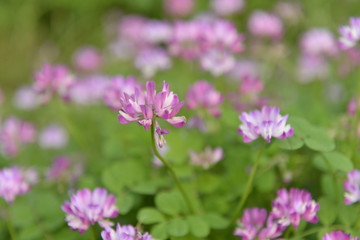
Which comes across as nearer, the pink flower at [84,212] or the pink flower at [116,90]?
the pink flower at [84,212]

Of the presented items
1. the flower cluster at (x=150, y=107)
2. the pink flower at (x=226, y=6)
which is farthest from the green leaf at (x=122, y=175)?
the pink flower at (x=226, y=6)

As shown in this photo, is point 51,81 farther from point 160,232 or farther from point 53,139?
point 53,139

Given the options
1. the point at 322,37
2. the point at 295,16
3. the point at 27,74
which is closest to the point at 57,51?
the point at 27,74

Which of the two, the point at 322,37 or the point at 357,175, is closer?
the point at 357,175

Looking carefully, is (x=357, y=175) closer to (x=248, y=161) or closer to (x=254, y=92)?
(x=248, y=161)

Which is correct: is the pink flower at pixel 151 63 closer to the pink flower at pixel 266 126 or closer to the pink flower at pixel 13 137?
the pink flower at pixel 13 137

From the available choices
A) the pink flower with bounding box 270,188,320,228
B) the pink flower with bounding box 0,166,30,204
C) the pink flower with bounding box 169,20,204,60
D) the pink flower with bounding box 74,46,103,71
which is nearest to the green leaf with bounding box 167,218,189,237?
the pink flower with bounding box 270,188,320,228
